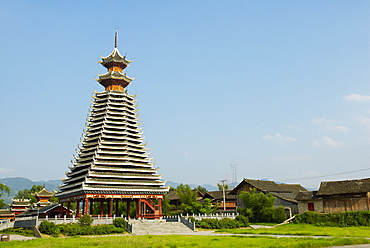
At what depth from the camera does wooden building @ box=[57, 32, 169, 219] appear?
50.1 m

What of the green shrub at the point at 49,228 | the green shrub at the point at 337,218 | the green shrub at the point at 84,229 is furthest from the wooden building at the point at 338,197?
the green shrub at the point at 49,228

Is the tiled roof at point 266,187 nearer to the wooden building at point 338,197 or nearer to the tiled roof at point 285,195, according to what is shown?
the tiled roof at point 285,195

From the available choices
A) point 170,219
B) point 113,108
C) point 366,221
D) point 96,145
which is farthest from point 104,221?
point 366,221

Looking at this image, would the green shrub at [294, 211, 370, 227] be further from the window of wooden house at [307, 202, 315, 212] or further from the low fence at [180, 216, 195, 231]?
the low fence at [180, 216, 195, 231]

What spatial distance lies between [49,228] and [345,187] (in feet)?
128

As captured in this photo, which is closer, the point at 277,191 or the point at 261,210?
the point at 261,210

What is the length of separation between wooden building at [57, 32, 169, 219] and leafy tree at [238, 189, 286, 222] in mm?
13133

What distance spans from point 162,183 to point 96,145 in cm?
1186

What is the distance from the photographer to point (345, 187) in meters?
50.0

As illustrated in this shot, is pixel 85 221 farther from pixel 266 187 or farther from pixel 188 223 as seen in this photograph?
pixel 266 187

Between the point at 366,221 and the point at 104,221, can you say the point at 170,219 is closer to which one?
the point at 104,221

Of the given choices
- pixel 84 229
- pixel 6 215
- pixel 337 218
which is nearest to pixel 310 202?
pixel 337 218

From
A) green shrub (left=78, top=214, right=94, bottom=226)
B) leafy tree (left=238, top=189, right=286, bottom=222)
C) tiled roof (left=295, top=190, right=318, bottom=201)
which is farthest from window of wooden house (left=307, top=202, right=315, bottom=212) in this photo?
green shrub (left=78, top=214, right=94, bottom=226)

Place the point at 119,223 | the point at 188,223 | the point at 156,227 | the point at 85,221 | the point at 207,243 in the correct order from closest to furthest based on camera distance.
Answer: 1. the point at 207,243
2. the point at 85,221
3. the point at 119,223
4. the point at 156,227
5. the point at 188,223
